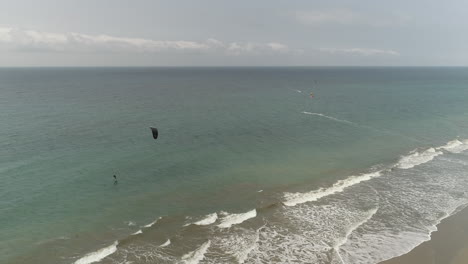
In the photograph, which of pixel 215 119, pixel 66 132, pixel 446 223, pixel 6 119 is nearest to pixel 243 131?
pixel 215 119

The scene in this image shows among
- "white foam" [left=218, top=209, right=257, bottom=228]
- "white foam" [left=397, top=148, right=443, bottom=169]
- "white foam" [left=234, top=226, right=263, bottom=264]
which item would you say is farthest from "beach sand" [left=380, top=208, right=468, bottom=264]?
"white foam" [left=397, top=148, right=443, bottom=169]

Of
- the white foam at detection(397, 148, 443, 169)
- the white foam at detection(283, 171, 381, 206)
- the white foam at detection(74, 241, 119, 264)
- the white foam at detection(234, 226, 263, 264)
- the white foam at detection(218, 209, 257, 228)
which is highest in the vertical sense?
the white foam at detection(397, 148, 443, 169)

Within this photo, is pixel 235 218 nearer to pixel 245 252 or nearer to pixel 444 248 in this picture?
pixel 245 252

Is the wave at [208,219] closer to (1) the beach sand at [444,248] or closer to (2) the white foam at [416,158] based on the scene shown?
(1) the beach sand at [444,248]

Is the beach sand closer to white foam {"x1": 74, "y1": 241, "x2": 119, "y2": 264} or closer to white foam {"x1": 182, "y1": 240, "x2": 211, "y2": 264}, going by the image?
white foam {"x1": 182, "y1": 240, "x2": 211, "y2": 264}

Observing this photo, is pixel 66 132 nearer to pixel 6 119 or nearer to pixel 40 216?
pixel 6 119

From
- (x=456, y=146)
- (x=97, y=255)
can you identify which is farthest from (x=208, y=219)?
(x=456, y=146)

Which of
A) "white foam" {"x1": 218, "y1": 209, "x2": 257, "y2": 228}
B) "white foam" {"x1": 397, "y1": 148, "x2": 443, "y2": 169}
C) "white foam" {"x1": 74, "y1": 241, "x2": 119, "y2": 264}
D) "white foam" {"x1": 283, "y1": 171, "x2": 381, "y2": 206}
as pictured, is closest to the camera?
"white foam" {"x1": 74, "y1": 241, "x2": 119, "y2": 264}
